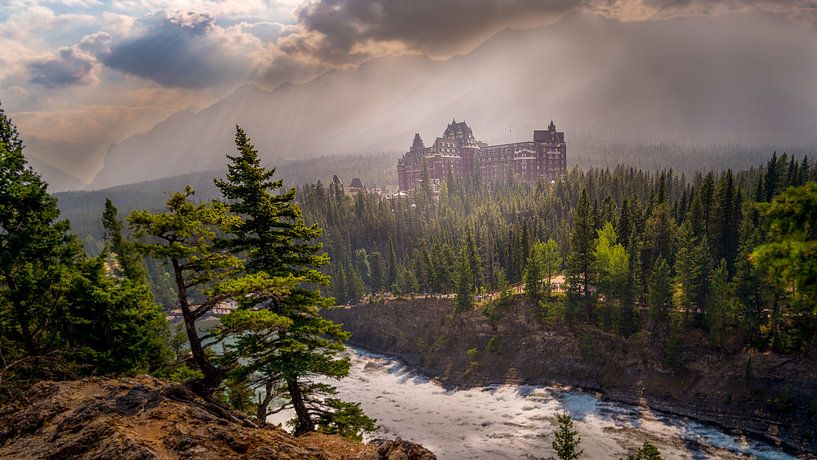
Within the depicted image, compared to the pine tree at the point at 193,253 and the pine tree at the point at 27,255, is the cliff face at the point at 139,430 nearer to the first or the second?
the pine tree at the point at 193,253

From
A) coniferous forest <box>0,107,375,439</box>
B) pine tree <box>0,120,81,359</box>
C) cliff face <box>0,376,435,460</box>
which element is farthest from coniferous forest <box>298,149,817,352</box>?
pine tree <box>0,120,81,359</box>

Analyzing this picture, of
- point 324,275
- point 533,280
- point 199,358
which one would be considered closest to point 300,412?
point 199,358

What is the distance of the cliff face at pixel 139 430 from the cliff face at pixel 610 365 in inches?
2245

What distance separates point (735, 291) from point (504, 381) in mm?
35099

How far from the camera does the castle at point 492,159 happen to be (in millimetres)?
176750

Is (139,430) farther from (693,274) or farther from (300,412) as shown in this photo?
(693,274)

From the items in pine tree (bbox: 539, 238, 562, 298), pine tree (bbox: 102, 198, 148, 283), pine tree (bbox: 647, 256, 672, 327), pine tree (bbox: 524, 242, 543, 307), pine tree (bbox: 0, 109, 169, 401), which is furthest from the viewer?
pine tree (bbox: 539, 238, 562, 298)

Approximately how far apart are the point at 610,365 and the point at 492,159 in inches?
5503

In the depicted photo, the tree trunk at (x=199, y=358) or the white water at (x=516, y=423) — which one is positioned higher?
the tree trunk at (x=199, y=358)

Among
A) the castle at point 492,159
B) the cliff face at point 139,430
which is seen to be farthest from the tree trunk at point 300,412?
the castle at point 492,159

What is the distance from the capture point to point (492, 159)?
190 m

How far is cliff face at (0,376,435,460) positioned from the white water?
129 ft

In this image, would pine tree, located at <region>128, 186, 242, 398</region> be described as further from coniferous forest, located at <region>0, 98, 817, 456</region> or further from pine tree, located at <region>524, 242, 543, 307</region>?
pine tree, located at <region>524, 242, 543, 307</region>

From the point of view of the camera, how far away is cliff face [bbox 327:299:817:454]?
47.6 m
